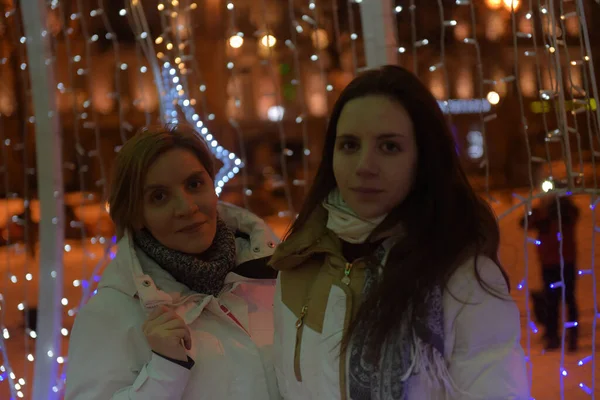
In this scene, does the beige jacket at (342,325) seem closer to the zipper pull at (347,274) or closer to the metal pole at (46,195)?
the zipper pull at (347,274)

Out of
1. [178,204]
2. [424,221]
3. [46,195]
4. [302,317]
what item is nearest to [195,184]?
[178,204]

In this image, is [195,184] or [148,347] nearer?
[148,347]

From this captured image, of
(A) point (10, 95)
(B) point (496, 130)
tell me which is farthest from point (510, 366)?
(A) point (10, 95)

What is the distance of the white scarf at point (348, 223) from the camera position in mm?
1031

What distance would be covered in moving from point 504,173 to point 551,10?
278 centimetres

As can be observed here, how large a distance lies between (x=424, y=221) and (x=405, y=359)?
233mm

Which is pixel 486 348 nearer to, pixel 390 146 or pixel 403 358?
pixel 403 358

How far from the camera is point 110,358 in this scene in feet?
4.22

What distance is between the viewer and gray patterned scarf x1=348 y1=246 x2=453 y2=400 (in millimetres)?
945

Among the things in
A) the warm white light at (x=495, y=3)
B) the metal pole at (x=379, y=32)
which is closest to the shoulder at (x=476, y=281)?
the metal pole at (x=379, y=32)

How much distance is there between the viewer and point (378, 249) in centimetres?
104

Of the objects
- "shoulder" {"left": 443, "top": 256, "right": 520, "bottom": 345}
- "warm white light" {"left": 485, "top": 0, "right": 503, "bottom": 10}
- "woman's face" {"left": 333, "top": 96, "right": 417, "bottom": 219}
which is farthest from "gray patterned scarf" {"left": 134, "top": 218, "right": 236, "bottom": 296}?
"warm white light" {"left": 485, "top": 0, "right": 503, "bottom": 10}

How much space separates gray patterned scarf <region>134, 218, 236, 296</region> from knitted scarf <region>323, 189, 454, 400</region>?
50 centimetres

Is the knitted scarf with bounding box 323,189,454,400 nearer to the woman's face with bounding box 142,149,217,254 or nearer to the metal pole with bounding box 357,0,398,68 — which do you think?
the woman's face with bounding box 142,149,217,254
